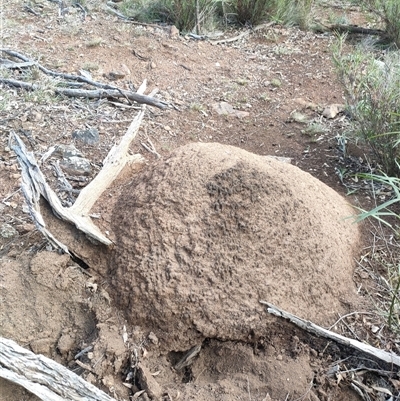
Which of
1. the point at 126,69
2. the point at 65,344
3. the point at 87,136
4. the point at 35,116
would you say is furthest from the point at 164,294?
the point at 126,69

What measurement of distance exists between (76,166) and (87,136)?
1.37 ft

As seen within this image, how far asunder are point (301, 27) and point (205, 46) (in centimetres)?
123

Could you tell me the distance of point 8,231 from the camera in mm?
2678

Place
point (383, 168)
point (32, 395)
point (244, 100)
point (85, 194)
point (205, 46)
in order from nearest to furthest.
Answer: point (32, 395)
point (85, 194)
point (383, 168)
point (244, 100)
point (205, 46)

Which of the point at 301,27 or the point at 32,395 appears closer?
the point at 32,395

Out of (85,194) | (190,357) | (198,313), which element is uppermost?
(85,194)

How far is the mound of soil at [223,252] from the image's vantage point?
2.16m

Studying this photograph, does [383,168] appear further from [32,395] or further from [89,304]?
[32,395]

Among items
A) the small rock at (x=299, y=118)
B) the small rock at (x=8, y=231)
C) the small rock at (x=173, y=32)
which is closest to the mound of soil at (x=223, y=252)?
the small rock at (x=8, y=231)

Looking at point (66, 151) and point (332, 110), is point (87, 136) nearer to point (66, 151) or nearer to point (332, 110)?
point (66, 151)

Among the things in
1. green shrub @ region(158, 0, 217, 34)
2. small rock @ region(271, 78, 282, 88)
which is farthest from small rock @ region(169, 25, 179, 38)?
small rock @ region(271, 78, 282, 88)

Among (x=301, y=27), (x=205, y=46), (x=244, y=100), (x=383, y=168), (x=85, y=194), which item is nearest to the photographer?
(x=85, y=194)

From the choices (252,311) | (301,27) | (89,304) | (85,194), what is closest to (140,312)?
(89,304)

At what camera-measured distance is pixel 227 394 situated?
6.54 ft
